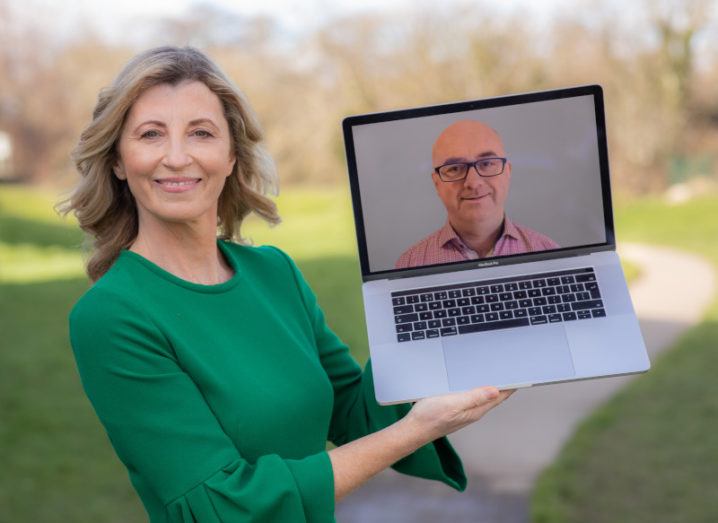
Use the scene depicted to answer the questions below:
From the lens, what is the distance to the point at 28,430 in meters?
5.80

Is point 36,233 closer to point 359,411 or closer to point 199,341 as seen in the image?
point 359,411

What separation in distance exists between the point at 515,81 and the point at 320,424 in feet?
61.9

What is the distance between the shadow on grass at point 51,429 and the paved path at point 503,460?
4.21ft

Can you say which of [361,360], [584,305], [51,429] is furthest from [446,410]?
[361,360]

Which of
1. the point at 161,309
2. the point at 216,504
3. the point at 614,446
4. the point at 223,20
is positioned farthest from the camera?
the point at 223,20

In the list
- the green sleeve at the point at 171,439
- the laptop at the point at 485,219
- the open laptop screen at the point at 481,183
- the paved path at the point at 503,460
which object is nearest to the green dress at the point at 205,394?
the green sleeve at the point at 171,439

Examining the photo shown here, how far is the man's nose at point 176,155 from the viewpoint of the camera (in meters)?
1.86

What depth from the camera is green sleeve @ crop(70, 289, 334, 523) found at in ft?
5.67

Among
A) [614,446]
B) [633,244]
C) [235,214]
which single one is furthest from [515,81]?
[235,214]

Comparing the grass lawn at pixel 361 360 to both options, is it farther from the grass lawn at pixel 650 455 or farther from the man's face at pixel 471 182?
the man's face at pixel 471 182

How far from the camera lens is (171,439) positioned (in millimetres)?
1732

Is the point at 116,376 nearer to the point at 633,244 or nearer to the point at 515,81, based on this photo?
the point at 633,244

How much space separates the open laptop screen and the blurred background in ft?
4.83

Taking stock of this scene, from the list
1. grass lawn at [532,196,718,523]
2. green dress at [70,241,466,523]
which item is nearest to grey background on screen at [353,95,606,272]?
green dress at [70,241,466,523]
